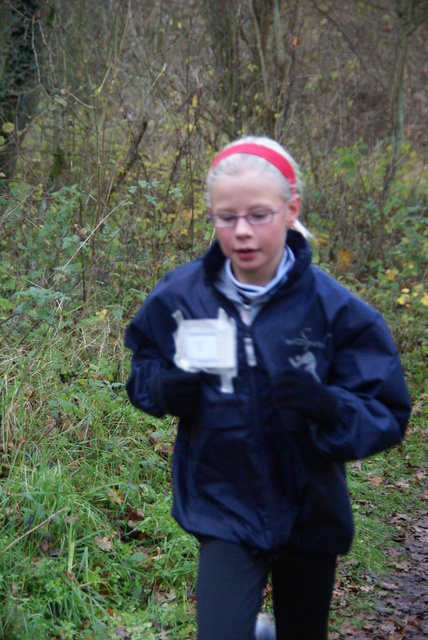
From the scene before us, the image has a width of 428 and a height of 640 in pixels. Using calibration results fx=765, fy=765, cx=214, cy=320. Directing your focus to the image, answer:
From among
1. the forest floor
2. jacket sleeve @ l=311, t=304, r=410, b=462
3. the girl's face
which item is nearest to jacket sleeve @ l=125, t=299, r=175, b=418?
the girl's face

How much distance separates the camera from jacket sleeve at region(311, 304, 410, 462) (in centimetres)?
222

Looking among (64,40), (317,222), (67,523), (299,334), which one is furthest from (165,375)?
(317,222)

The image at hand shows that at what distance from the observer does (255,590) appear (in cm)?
238

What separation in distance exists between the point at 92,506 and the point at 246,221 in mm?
2500

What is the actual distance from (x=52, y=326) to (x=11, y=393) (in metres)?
0.94

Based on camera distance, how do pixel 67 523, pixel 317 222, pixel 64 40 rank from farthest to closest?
1. pixel 317 222
2. pixel 64 40
3. pixel 67 523

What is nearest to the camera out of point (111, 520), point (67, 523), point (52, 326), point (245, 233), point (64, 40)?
point (245, 233)

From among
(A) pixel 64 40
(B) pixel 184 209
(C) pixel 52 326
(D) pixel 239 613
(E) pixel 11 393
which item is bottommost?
(D) pixel 239 613

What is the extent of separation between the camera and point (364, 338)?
2.33 meters

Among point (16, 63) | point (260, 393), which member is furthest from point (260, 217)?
point (16, 63)

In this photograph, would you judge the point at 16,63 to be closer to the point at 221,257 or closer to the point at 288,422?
the point at 221,257

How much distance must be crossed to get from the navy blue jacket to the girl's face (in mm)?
115

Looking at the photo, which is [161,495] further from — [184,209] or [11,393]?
[184,209]

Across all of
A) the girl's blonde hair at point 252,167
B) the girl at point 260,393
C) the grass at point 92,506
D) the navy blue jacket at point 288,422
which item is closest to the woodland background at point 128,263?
the grass at point 92,506
